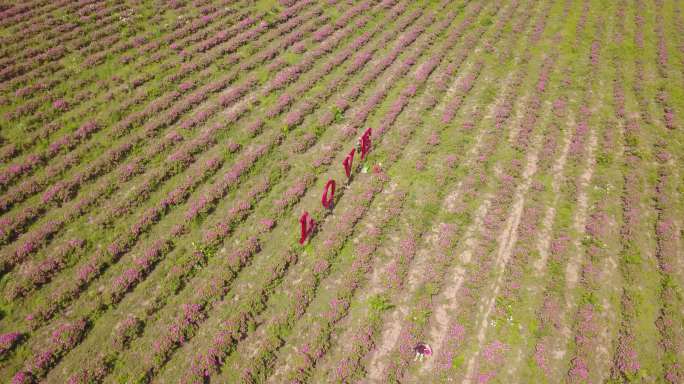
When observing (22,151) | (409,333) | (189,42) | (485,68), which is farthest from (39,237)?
(485,68)

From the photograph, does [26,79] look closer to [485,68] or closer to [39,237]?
[39,237]

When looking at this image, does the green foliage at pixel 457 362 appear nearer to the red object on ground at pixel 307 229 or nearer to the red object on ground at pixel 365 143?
the red object on ground at pixel 307 229

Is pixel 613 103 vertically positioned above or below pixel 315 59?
below

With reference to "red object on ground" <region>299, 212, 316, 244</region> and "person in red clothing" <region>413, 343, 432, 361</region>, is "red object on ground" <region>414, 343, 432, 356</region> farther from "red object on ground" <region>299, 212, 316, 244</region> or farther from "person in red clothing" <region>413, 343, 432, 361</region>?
"red object on ground" <region>299, 212, 316, 244</region>

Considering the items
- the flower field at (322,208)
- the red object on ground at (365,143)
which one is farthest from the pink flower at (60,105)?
the red object on ground at (365,143)

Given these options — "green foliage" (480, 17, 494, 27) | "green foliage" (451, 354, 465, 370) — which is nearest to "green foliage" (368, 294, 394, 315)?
"green foliage" (451, 354, 465, 370)

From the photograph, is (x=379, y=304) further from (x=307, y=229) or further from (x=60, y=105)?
(x=60, y=105)

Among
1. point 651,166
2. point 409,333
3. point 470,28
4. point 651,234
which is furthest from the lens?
point 470,28

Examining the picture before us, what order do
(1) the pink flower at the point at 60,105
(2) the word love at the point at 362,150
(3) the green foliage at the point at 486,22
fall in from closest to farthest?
(2) the word love at the point at 362,150
(1) the pink flower at the point at 60,105
(3) the green foliage at the point at 486,22
